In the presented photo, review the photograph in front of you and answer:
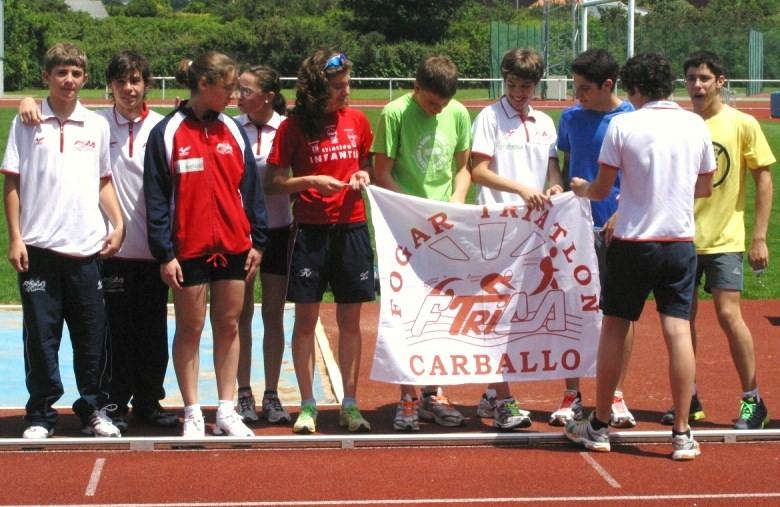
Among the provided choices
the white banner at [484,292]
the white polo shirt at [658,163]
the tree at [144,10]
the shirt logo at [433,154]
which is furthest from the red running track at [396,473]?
the tree at [144,10]

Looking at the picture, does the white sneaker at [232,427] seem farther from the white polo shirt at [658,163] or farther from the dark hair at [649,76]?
the dark hair at [649,76]

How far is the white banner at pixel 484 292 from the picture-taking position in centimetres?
674

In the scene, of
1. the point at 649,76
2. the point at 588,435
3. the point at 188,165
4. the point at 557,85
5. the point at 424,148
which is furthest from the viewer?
the point at 557,85

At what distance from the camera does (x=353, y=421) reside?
21.9 feet

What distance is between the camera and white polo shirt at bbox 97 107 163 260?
6516mm

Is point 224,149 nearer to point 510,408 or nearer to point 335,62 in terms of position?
point 335,62

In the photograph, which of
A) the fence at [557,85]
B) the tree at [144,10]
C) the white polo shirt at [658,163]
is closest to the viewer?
the white polo shirt at [658,163]

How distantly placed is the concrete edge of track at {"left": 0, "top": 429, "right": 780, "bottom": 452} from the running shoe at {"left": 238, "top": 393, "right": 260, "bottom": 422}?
0.61m

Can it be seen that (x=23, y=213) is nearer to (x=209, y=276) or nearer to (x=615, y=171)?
(x=209, y=276)

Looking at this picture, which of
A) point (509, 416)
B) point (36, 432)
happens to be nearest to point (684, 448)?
point (509, 416)

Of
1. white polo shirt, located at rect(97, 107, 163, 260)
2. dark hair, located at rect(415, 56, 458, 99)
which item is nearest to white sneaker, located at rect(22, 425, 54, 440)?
white polo shirt, located at rect(97, 107, 163, 260)

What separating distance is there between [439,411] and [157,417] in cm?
161

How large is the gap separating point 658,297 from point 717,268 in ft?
2.31

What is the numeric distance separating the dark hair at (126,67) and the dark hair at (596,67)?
2.35m
